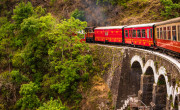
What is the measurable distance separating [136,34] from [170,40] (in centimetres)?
805

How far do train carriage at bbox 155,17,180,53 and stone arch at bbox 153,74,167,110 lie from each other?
235 cm

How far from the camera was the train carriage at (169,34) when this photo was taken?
44.8ft

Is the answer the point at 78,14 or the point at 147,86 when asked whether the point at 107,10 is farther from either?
the point at 147,86

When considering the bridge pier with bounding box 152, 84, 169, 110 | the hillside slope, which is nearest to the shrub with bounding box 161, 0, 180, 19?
the hillside slope

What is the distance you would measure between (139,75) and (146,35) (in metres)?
4.02

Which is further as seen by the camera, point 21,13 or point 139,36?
point 21,13

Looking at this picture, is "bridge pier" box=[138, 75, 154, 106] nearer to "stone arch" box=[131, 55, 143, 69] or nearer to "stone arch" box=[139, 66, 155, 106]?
"stone arch" box=[139, 66, 155, 106]

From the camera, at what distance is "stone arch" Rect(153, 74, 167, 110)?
16016mm

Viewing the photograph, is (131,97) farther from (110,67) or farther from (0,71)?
(0,71)

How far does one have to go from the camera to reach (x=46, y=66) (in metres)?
29.7

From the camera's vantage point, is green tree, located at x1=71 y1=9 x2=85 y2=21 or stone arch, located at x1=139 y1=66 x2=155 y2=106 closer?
stone arch, located at x1=139 y1=66 x2=155 y2=106

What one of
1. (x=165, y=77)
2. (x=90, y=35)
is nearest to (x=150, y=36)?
(x=165, y=77)

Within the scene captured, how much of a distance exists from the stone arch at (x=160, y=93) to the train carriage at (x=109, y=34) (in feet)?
36.1

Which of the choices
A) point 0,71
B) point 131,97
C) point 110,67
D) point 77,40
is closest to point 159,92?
point 131,97
